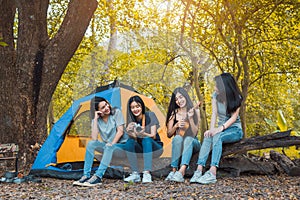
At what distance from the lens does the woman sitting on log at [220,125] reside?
377cm

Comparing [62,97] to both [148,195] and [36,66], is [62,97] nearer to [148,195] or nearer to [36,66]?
[36,66]

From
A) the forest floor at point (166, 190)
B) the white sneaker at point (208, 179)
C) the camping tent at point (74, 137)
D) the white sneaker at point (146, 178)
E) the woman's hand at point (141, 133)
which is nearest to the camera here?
the forest floor at point (166, 190)

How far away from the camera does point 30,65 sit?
192 inches

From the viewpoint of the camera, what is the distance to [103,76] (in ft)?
17.4

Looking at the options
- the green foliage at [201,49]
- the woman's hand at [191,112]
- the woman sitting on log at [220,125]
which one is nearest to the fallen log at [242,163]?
the woman sitting on log at [220,125]

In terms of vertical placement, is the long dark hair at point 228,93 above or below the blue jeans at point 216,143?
above

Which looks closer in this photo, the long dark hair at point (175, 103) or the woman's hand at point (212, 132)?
the woman's hand at point (212, 132)

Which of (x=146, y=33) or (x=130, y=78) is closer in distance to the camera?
(x=130, y=78)

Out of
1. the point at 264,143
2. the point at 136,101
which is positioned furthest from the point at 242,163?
the point at 136,101

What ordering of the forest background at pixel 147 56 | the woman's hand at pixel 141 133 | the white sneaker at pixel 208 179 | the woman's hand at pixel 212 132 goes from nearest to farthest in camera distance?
1. the white sneaker at pixel 208 179
2. the woman's hand at pixel 212 132
3. the woman's hand at pixel 141 133
4. the forest background at pixel 147 56

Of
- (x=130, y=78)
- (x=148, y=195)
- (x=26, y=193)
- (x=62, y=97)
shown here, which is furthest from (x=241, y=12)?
(x=62, y=97)

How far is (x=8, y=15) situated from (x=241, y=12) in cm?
321

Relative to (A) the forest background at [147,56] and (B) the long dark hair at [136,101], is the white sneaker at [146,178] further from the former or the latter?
(A) the forest background at [147,56]

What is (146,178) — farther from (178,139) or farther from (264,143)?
(264,143)
